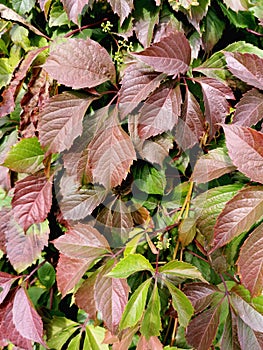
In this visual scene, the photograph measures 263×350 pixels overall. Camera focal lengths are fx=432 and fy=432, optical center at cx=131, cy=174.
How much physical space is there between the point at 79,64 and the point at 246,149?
0.36 metres

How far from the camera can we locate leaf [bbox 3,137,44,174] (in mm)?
929

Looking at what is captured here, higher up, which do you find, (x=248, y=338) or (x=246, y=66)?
(x=246, y=66)

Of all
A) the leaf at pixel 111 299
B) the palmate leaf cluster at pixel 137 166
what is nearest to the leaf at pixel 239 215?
the palmate leaf cluster at pixel 137 166

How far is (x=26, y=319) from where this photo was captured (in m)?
0.95

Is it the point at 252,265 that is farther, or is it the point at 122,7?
the point at 122,7

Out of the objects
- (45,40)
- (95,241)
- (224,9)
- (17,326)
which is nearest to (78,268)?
(95,241)

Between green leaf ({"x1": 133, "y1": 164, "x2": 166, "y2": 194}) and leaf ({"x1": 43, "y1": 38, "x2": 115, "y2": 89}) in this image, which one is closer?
leaf ({"x1": 43, "y1": 38, "x2": 115, "y2": 89})

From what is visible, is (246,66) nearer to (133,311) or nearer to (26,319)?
(133,311)

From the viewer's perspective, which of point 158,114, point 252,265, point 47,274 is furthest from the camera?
point 47,274

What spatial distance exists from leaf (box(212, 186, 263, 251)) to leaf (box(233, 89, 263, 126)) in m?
0.16

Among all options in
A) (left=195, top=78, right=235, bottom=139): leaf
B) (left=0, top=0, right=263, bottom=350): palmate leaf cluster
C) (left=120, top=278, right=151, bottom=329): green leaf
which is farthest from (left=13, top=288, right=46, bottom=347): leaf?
(left=195, top=78, right=235, bottom=139): leaf

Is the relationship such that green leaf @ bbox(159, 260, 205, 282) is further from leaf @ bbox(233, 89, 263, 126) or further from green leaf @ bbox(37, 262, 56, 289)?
green leaf @ bbox(37, 262, 56, 289)

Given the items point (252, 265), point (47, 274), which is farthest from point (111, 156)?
point (47, 274)

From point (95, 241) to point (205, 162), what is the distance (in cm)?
29
